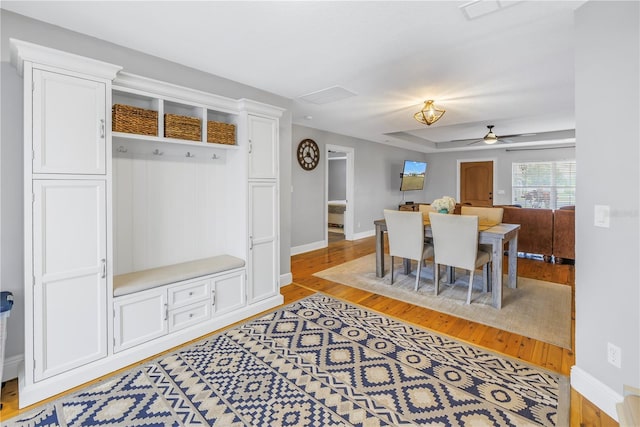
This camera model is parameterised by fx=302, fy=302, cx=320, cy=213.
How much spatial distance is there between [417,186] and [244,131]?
6.87m

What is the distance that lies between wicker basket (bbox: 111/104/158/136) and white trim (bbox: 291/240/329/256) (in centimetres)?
350

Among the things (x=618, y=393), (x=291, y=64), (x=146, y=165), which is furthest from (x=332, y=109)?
(x=618, y=393)

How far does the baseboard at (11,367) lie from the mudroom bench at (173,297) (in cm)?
57

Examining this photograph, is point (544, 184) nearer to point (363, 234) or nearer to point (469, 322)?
point (363, 234)

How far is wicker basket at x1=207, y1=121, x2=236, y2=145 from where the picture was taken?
273cm

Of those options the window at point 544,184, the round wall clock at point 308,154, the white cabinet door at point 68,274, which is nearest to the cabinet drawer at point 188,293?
the white cabinet door at point 68,274

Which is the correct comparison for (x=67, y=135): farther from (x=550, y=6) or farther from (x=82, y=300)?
(x=550, y=6)

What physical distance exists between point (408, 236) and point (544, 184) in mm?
6735

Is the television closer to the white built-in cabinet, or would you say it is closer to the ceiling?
the ceiling

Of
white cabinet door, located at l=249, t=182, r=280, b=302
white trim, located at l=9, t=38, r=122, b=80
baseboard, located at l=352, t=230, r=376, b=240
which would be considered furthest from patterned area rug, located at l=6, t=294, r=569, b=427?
baseboard, located at l=352, t=230, r=376, b=240

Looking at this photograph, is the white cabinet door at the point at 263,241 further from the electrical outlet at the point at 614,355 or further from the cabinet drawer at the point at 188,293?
the electrical outlet at the point at 614,355

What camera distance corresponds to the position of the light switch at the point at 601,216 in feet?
5.48

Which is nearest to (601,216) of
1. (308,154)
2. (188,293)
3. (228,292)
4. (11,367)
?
(228,292)

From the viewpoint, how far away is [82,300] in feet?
6.50
